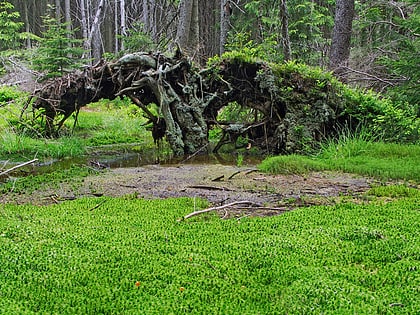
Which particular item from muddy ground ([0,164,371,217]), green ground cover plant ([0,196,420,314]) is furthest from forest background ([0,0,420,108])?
green ground cover plant ([0,196,420,314])

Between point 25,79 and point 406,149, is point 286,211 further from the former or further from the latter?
point 25,79

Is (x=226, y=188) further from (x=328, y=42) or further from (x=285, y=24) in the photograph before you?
(x=328, y=42)

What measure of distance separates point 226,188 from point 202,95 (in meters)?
4.44

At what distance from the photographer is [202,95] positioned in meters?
9.88

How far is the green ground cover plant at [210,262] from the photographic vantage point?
266 cm

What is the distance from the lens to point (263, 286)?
9.57 ft

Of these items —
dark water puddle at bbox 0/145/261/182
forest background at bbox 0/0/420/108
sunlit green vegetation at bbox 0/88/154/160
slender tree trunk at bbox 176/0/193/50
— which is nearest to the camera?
dark water puddle at bbox 0/145/261/182

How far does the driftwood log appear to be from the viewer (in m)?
9.29

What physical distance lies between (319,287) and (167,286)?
110cm

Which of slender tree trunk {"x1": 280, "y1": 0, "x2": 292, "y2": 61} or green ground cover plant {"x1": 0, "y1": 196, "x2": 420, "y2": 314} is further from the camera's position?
slender tree trunk {"x1": 280, "y1": 0, "x2": 292, "y2": 61}

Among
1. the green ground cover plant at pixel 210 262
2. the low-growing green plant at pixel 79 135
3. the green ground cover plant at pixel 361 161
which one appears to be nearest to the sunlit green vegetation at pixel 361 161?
the green ground cover plant at pixel 361 161

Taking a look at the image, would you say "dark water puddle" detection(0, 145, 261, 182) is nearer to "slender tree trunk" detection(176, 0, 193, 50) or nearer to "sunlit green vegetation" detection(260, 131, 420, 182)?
"sunlit green vegetation" detection(260, 131, 420, 182)

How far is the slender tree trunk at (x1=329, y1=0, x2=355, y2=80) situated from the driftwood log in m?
2.70

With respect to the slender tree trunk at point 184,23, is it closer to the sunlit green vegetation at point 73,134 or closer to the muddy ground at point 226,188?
the sunlit green vegetation at point 73,134
